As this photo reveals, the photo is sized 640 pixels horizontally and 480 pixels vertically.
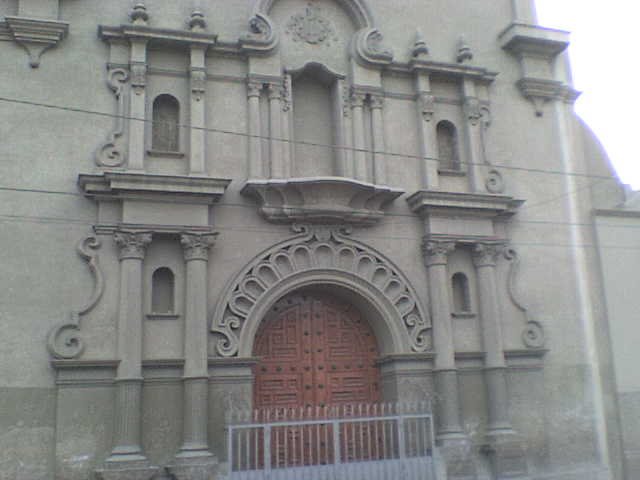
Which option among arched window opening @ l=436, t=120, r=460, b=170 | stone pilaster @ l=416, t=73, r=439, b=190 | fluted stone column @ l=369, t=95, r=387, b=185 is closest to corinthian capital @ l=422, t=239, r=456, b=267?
stone pilaster @ l=416, t=73, r=439, b=190

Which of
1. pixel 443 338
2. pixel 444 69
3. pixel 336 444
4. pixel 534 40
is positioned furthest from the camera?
pixel 534 40

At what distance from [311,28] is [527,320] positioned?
680 cm

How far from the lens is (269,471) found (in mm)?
10648

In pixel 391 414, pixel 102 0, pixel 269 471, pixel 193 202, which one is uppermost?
pixel 102 0

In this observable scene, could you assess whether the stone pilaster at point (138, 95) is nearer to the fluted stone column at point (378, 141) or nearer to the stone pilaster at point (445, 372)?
the fluted stone column at point (378, 141)

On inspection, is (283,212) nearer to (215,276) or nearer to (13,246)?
(215,276)

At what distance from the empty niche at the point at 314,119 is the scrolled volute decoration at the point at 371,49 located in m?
0.70

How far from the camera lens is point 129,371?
10891mm

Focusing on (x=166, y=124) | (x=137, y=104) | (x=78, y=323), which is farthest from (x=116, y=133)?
(x=78, y=323)

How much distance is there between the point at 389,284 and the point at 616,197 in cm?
559

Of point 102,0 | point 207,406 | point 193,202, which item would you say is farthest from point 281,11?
point 207,406

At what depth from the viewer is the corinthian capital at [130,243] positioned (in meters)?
11.3

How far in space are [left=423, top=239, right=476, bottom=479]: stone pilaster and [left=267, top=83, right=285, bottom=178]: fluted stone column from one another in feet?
9.74

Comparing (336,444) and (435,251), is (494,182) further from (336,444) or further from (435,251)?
(336,444)
